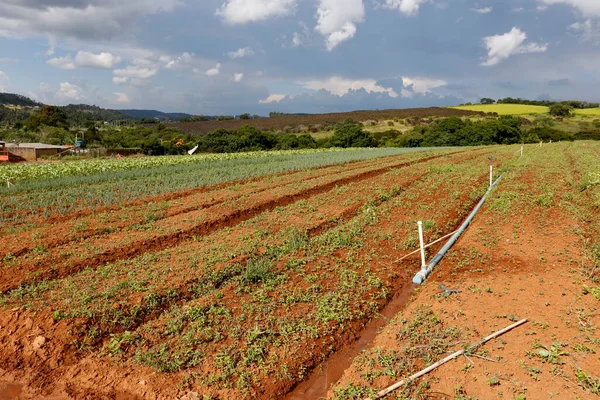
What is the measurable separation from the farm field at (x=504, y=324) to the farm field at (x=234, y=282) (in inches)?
2.0

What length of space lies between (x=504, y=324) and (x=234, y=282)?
13.1ft

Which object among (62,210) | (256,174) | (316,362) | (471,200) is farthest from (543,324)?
(256,174)

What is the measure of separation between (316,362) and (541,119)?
3354 inches

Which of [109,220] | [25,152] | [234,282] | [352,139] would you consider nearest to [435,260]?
[234,282]

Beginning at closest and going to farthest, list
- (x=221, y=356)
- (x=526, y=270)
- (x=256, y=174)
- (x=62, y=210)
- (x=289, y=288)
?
(x=221, y=356), (x=289, y=288), (x=526, y=270), (x=62, y=210), (x=256, y=174)

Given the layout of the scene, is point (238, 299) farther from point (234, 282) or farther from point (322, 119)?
point (322, 119)

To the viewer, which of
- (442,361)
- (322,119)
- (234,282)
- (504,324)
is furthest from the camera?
(322,119)

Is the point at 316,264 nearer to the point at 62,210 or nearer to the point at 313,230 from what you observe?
the point at 313,230

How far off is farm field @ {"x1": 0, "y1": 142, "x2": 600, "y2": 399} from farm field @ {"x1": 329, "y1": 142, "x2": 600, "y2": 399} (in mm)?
51

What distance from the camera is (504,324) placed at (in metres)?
5.01

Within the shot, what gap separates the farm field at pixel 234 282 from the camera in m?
4.43

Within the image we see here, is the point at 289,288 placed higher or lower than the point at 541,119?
lower

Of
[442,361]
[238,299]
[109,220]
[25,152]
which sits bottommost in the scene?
[442,361]

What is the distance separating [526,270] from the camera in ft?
22.2
